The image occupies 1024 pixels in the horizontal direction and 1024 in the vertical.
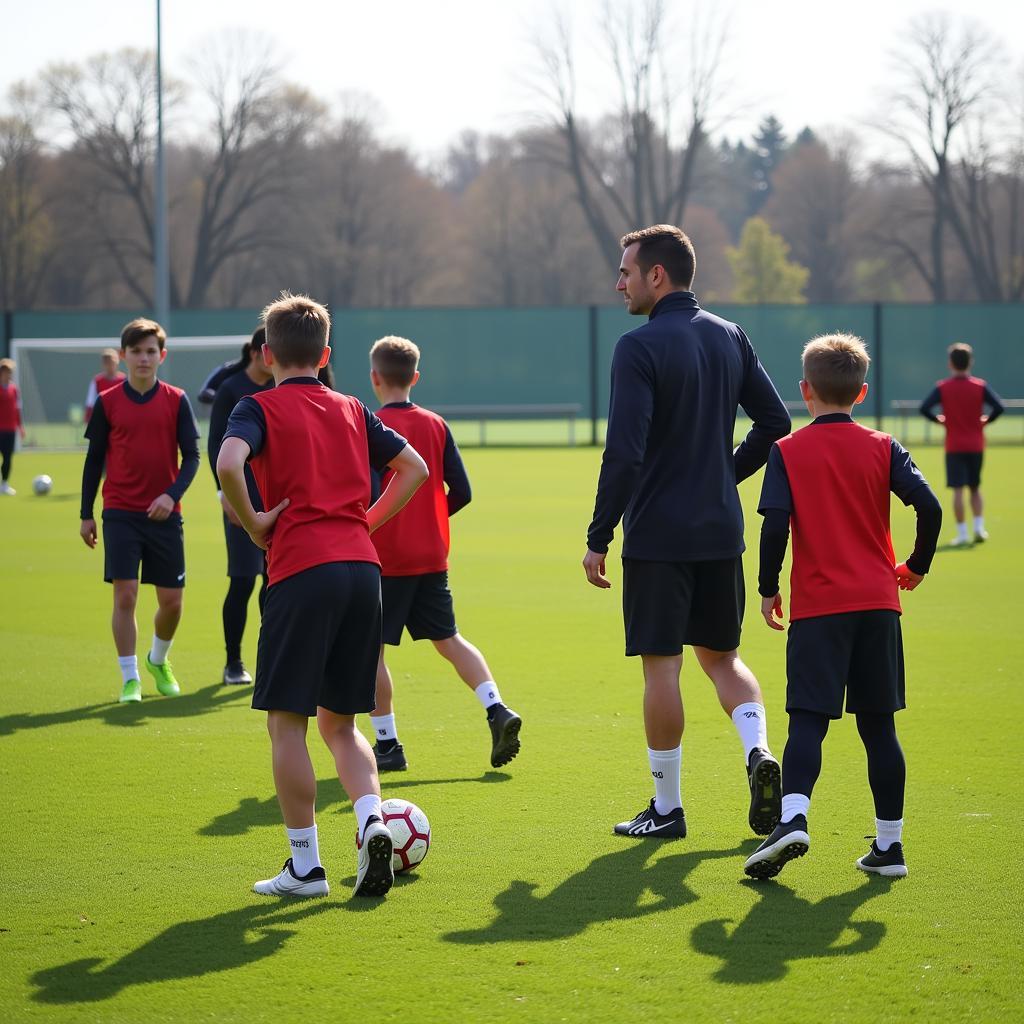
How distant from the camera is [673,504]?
16.6 feet

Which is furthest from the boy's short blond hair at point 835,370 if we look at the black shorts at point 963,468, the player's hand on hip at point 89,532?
the black shorts at point 963,468

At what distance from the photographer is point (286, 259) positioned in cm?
6372

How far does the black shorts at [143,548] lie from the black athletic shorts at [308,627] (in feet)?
11.7

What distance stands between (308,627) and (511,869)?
3.79ft

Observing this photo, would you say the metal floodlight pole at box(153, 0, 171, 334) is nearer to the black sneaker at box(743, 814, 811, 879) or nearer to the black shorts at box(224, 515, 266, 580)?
the black shorts at box(224, 515, 266, 580)

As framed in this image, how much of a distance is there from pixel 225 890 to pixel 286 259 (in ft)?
200

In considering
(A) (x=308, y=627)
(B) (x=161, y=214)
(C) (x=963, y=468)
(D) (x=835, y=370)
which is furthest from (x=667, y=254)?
(B) (x=161, y=214)

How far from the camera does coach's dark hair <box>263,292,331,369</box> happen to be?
455cm

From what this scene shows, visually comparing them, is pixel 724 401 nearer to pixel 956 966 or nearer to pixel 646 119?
pixel 956 966

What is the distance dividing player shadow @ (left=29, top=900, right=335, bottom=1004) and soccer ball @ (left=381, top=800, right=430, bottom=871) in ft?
1.14

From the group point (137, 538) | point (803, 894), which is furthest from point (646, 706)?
point (137, 538)

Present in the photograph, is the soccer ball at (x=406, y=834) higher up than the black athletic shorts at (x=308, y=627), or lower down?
lower down

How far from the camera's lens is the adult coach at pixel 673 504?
16.2 feet

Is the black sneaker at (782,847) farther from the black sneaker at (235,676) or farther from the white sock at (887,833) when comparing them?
the black sneaker at (235,676)
